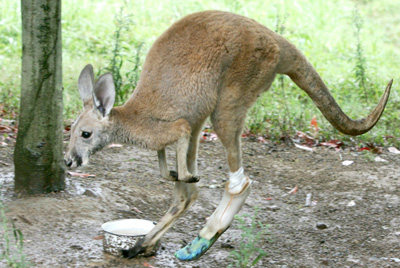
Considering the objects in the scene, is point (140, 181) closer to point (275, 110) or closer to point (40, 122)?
point (40, 122)

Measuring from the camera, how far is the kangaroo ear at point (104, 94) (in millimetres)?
4016

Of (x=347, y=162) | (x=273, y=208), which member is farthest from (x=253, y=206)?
(x=347, y=162)

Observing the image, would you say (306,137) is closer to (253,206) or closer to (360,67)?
(360,67)

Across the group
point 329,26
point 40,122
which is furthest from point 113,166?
point 329,26

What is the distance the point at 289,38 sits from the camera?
916 centimetres

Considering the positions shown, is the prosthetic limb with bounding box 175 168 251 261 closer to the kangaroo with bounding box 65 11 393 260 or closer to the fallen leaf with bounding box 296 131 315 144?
the kangaroo with bounding box 65 11 393 260

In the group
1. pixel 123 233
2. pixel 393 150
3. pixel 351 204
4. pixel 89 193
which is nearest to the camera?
pixel 123 233

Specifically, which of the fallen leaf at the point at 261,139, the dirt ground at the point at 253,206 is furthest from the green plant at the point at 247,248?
the fallen leaf at the point at 261,139

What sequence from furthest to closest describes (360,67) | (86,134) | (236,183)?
(360,67) < (236,183) < (86,134)

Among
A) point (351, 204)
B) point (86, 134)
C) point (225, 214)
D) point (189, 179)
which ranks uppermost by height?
point (86, 134)

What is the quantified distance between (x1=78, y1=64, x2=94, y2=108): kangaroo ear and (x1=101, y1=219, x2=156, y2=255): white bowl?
89 cm

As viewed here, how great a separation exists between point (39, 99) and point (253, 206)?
2.10m

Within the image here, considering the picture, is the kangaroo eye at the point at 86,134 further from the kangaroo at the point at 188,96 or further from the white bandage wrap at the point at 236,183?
the white bandage wrap at the point at 236,183

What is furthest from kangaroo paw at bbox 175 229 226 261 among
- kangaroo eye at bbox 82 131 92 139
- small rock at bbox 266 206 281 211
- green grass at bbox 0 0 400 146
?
green grass at bbox 0 0 400 146
